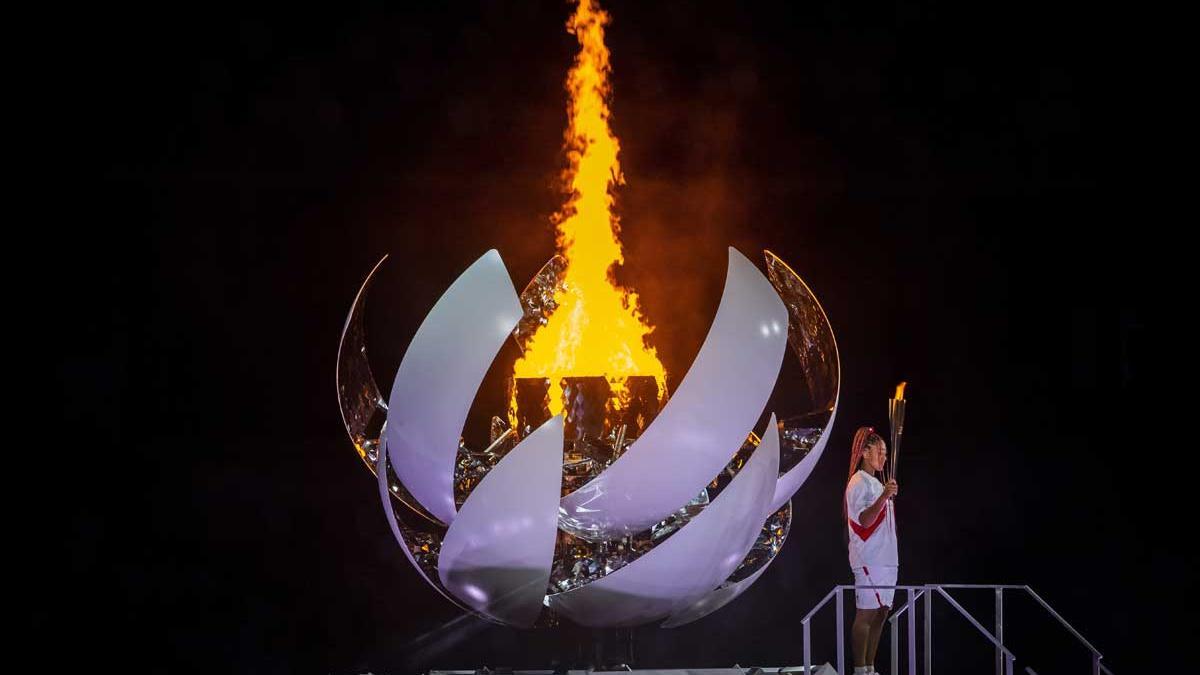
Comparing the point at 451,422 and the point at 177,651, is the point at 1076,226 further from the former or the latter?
the point at 177,651

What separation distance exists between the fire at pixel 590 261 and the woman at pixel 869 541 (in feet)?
2.62

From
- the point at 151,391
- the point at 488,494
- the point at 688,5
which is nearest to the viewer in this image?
the point at 488,494

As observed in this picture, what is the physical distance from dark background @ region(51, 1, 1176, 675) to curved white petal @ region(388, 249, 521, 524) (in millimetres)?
1700

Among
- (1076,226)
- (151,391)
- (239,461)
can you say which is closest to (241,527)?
Answer: (239,461)

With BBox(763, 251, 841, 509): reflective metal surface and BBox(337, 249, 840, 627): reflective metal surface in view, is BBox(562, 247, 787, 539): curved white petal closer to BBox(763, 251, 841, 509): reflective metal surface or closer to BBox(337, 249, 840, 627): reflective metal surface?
BBox(337, 249, 840, 627): reflective metal surface

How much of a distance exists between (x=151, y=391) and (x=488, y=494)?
2.40 m

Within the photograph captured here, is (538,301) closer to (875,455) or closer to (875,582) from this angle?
(875,455)

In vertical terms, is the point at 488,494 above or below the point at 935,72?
below

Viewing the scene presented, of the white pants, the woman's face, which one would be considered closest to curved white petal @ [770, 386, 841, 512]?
the woman's face

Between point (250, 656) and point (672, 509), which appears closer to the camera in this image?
point (672, 509)

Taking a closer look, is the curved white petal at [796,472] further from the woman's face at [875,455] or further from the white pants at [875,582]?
the white pants at [875,582]

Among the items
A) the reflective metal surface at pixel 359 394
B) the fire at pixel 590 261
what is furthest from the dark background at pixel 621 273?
the reflective metal surface at pixel 359 394

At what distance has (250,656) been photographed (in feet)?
18.1

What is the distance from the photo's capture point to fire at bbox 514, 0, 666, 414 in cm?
478
